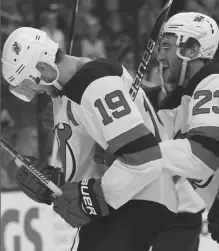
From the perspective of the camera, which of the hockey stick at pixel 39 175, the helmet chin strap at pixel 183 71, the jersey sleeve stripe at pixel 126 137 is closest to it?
the jersey sleeve stripe at pixel 126 137

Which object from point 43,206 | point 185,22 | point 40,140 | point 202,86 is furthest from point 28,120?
point 202,86

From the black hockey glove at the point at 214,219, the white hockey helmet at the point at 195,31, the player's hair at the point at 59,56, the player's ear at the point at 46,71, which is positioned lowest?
the black hockey glove at the point at 214,219

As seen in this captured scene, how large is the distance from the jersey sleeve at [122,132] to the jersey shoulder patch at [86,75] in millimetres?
17

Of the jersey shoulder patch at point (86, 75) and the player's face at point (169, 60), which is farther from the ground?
the jersey shoulder patch at point (86, 75)

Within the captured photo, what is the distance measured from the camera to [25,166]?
2639 mm

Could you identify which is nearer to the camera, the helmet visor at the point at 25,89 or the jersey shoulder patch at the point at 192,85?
the helmet visor at the point at 25,89

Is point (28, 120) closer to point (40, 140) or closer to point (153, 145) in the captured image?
point (40, 140)

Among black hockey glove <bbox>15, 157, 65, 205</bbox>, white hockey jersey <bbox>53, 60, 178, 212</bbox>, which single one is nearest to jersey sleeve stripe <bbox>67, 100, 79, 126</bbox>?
white hockey jersey <bbox>53, 60, 178, 212</bbox>

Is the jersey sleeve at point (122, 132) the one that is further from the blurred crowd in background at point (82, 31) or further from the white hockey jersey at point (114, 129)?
the blurred crowd in background at point (82, 31)

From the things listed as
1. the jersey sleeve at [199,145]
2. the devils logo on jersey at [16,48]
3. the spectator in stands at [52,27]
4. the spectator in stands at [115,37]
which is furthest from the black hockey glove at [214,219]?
the spectator in stands at [52,27]

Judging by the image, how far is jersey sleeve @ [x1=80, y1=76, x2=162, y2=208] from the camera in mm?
2326

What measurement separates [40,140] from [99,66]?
6.60 ft

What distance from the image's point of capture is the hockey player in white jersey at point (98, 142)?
7.66ft

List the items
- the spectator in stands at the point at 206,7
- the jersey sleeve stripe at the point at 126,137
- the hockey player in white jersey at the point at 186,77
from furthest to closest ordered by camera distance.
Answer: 1. the spectator in stands at the point at 206,7
2. the hockey player in white jersey at the point at 186,77
3. the jersey sleeve stripe at the point at 126,137
